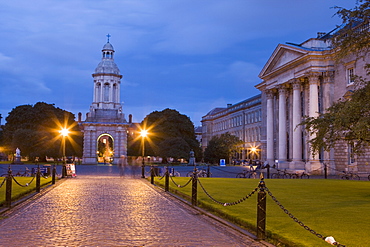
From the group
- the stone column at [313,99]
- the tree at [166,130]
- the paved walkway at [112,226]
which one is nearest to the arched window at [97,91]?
the tree at [166,130]

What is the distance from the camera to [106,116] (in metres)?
84.4

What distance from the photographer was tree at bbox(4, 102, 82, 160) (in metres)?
80.1

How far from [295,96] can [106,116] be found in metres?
43.5

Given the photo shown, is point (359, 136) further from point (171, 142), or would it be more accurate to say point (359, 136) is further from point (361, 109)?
point (171, 142)

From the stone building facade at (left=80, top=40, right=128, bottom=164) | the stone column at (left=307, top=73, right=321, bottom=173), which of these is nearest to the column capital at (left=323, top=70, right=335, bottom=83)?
the stone column at (left=307, top=73, right=321, bottom=173)

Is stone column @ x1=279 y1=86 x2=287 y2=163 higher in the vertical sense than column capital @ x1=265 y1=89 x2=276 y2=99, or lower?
lower

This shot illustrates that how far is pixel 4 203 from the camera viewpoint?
15.6 meters

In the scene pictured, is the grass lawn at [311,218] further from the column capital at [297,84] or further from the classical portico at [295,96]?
the column capital at [297,84]

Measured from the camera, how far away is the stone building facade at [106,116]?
265 ft

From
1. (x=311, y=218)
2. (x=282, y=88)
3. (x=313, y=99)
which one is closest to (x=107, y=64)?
(x=282, y=88)

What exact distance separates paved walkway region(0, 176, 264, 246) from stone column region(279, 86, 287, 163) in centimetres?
3824

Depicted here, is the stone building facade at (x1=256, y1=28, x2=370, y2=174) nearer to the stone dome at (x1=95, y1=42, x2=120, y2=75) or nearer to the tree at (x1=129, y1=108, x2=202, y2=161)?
the tree at (x1=129, y1=108, x2=202, y2=161)

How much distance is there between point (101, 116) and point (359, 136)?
69.7 m

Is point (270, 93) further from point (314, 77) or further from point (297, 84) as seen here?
point (314, 77)
